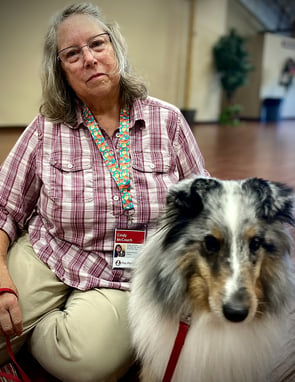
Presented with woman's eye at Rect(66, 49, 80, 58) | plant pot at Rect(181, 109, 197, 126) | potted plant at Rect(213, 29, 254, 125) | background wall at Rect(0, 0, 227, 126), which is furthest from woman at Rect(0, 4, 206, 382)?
potted plant at Rect(213, 29, 254, 125)

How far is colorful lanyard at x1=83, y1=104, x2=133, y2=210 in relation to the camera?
148cm

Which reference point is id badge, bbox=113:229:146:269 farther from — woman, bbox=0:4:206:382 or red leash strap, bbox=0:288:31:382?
red leash strap, bbox=0:288:31:382

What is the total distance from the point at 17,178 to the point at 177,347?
924mm

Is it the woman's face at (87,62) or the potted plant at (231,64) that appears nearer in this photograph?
the woman's face at (87,62)

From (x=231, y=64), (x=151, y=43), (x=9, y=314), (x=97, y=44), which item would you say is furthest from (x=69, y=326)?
(x=231, y=64)

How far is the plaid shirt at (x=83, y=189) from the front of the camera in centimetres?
149

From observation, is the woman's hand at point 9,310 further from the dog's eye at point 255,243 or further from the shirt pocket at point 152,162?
the dog's eye at point 255,243

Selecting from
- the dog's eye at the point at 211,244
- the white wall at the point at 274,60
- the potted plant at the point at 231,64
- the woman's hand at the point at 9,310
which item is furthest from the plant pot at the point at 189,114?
the dog's eye at the point at 211,244

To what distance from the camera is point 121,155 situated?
1.52m

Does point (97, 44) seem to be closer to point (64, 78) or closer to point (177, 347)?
point (64, 78)

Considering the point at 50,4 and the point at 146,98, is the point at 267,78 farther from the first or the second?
the point at 146,98

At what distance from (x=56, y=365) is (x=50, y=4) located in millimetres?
6239

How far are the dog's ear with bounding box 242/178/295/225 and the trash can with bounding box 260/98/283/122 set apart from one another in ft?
38.4

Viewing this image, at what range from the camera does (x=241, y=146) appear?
642cm
